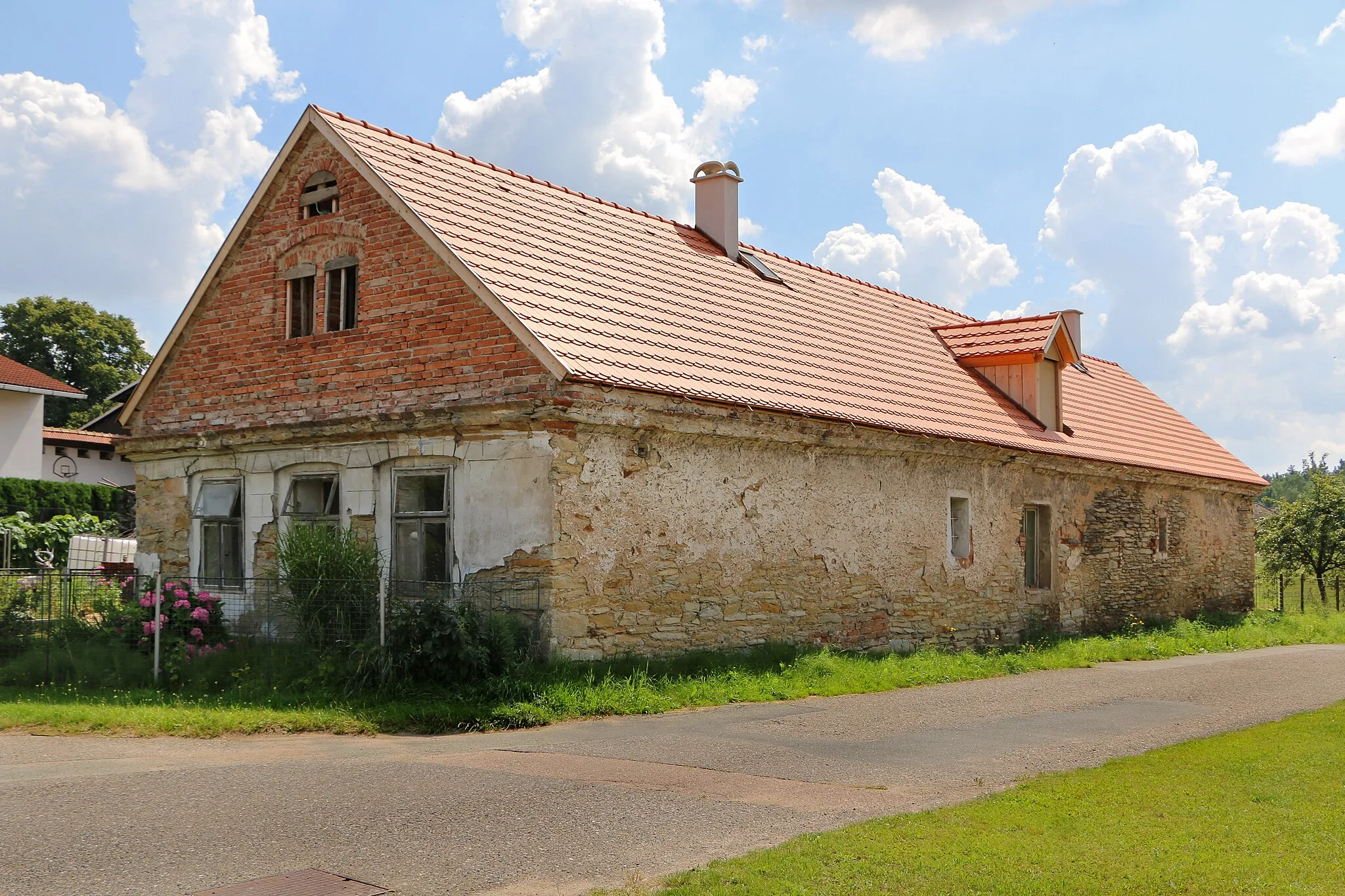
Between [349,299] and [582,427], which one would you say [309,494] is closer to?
[349,299]

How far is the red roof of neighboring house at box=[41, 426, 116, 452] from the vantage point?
33469 mm

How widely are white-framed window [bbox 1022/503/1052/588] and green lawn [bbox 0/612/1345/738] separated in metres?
5.00

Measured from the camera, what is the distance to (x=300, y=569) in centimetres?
1253

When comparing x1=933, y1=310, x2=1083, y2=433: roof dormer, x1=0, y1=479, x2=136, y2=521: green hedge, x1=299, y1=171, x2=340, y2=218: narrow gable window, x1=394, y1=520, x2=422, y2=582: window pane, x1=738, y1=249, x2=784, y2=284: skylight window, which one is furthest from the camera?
x1=0, y1=479, x2=136, y2=521: green hedge

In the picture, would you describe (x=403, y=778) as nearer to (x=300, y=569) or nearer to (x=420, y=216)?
(x=300, y=569)

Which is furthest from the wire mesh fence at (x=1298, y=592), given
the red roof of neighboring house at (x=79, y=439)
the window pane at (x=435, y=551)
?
the red roof of neighboring house at (x=79, y=439)

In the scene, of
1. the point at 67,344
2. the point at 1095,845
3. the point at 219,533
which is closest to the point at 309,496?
the point at 219,533

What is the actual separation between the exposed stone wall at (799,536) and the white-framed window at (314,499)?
12.9ft

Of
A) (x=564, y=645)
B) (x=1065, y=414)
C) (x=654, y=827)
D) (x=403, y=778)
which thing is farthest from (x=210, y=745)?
(x=1065, y=414)

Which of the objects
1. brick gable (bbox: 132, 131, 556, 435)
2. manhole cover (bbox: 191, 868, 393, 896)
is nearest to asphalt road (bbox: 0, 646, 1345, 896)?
manhole cover (bbox: 191, 868, 393, 896)

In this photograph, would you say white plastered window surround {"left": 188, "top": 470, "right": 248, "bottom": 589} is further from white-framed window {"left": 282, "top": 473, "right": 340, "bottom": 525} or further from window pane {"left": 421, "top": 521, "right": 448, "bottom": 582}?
window pane {"left": 421, "top": 521, "right": 448, "bottom": 582}

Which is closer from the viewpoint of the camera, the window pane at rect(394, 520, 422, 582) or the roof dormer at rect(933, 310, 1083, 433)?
the window pane at rect(394, 520, 422, 582)

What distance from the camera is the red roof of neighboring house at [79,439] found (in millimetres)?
33469

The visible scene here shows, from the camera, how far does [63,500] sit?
95.0 ft
